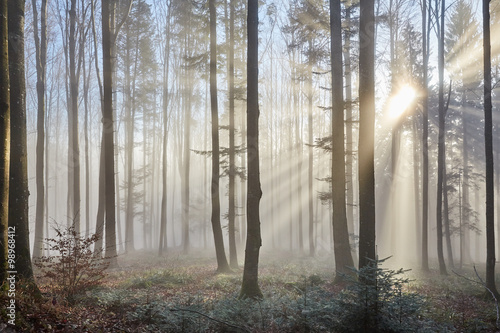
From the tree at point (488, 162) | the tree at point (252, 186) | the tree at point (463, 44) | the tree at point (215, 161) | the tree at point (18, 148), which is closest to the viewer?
the tree at point (18, 148)

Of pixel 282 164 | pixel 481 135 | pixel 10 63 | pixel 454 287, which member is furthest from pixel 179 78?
pixel 481 135

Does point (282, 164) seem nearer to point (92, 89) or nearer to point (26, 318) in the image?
point (92, 89)

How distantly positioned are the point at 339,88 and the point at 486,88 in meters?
4.62

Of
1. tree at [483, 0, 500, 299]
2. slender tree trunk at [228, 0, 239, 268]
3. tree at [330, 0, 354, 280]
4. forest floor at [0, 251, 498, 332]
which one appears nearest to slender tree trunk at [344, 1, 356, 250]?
tree at [330, 0, 354, 280]

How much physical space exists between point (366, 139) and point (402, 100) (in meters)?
17.8

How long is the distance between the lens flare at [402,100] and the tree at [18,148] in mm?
21776

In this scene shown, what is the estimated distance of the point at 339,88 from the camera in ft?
37.5

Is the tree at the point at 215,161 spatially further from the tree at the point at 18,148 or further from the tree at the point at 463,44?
the tree at the point at 463,44

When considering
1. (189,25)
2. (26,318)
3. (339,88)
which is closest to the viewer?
(26,318)

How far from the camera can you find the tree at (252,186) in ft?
26.2

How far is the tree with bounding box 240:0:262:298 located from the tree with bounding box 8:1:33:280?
4.88 meters

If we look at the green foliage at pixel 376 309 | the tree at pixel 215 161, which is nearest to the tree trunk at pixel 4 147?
the green foliage at pixel 376 309

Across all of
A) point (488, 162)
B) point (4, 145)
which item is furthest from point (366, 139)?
point (4, 145)

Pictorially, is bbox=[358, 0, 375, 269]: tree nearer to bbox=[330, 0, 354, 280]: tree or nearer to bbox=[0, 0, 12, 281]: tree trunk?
bbox=[330, 0, 354, 280]: tree
